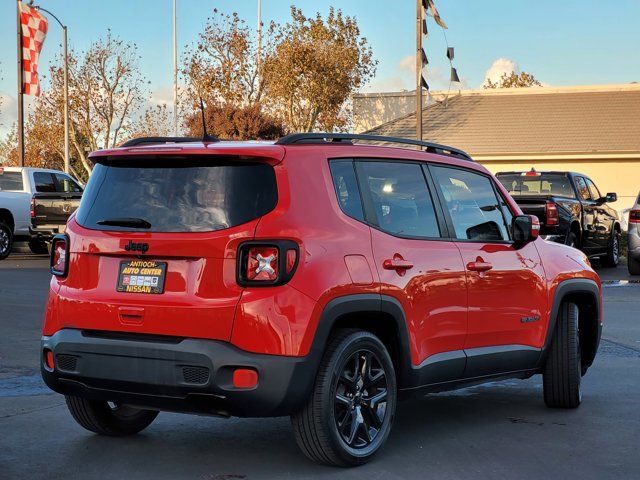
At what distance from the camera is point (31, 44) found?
35438 mm

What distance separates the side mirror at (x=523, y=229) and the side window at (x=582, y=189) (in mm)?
13766

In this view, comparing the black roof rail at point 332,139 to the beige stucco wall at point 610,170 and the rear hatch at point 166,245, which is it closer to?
the rear hatch at point 166,245

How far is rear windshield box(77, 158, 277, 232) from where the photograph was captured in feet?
18.9

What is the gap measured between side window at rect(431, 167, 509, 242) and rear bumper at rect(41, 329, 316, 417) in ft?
6.12

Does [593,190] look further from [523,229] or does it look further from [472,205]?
[472,205]

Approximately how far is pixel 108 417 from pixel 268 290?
1790 mm

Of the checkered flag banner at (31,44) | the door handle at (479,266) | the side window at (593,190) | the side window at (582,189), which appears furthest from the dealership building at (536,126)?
the door handle at (479,266)

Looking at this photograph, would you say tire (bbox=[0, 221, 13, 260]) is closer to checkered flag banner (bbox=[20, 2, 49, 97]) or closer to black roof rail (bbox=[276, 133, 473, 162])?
checkered flag banner (bbox=[20, 2, 49, 97])

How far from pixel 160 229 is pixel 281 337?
0.91 meters

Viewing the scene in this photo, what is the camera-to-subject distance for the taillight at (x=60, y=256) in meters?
6.23

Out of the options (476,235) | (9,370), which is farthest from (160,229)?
(9,370)

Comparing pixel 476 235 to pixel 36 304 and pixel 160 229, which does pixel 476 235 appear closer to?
pixel 160 229

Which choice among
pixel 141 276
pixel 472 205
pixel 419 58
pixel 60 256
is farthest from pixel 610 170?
pixel 141 276

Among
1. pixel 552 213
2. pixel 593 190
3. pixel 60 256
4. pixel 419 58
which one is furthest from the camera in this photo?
pixel 419 58
